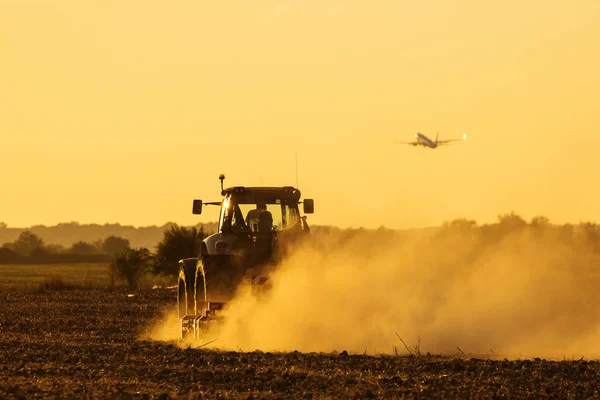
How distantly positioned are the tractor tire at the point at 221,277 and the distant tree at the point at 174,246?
1303 inches

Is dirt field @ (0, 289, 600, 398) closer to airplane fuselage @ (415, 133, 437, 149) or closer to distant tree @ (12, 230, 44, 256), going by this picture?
airplane fuselage @ (415, 133, 437, 149)

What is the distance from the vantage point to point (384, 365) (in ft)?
59.0

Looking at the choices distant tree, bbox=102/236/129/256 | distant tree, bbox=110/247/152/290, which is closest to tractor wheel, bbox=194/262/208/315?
distant tree, bbox=110/247/152/290

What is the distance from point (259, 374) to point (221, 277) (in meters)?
5.78

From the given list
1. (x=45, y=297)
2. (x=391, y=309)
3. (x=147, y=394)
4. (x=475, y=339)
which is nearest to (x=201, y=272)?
(x=391, y=309)

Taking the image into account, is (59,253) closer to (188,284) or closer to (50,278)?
(50,278)

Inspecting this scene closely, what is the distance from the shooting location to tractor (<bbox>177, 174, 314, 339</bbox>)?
2269 centimetres

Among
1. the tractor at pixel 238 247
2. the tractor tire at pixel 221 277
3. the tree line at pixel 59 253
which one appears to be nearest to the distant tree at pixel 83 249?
the tree line at pixel 59 253

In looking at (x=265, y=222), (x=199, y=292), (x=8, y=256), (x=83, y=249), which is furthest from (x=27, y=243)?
(x=265, y=222)

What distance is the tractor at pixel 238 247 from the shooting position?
2269cm

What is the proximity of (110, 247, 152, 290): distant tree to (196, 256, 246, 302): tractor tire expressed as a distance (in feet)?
121

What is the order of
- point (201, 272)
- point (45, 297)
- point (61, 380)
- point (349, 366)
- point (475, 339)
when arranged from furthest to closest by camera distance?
point (45, 297), point (201, 272), point (475, 339), point (349, 366), point (61, 380)

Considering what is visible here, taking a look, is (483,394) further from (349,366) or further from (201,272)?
(201,272)

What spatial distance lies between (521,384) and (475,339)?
5.93 meters
